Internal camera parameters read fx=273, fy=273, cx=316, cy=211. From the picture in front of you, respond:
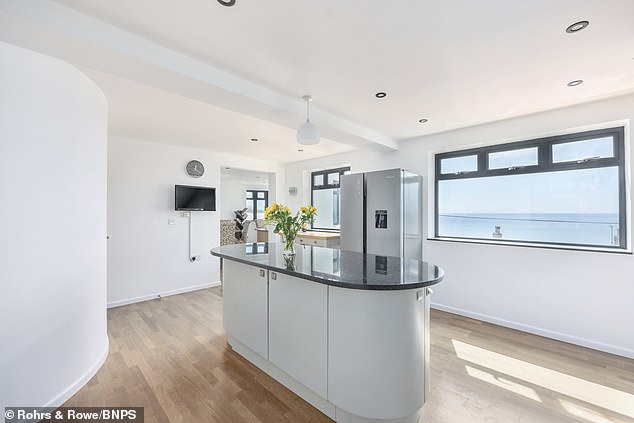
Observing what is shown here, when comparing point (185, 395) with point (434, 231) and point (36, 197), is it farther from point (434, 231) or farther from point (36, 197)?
point (434, 231)

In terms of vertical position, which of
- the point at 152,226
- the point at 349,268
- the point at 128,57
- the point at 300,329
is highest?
the point at 128,57

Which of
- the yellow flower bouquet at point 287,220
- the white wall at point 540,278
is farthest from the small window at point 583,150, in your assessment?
the yellow flower bouquet at point 287,220

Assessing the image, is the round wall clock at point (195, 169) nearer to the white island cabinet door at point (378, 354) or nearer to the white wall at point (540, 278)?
the white wall at point (540, 278)

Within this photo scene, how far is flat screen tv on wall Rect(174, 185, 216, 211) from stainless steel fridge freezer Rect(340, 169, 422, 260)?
2.42 metres

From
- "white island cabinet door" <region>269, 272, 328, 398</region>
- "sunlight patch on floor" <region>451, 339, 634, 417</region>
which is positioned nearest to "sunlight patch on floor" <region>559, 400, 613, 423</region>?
"sunlight patch on floor" <region>451, 339, 634, 417</region>

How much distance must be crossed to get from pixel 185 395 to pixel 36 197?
5.66 feet

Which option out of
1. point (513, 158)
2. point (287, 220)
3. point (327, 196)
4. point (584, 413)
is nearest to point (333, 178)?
point (327, 196)

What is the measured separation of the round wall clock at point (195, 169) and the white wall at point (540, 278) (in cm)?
368

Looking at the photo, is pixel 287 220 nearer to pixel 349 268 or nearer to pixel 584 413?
pixel 349 268

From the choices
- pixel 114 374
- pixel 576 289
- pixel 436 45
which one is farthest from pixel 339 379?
pixel 576 289

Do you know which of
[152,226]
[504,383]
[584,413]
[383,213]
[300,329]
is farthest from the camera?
[152,226]

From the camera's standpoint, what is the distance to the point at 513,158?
3.47 meters

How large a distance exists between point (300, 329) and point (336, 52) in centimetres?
200

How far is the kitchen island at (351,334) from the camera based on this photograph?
5.35ft
